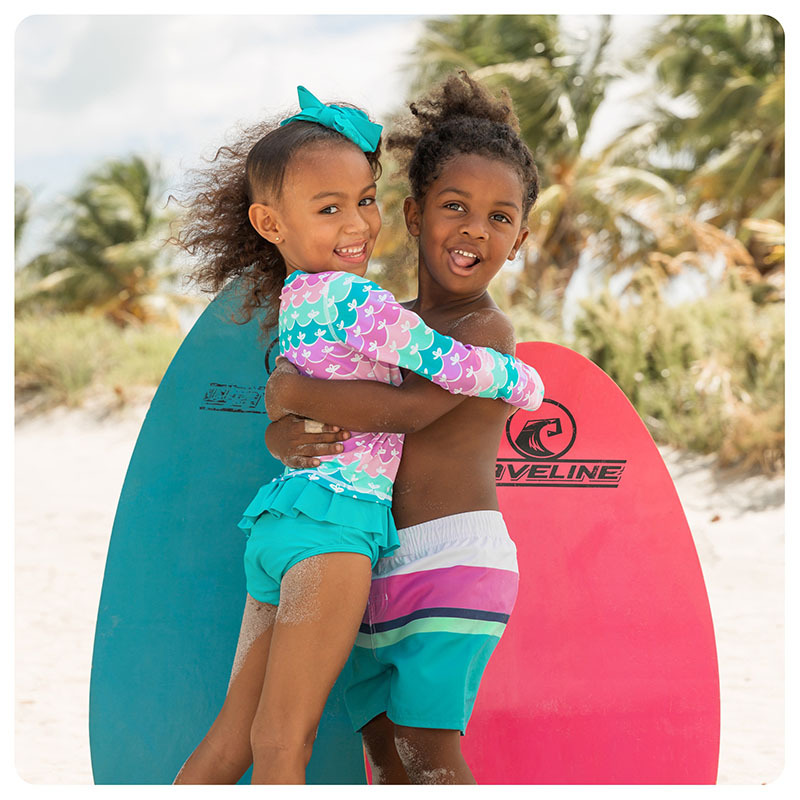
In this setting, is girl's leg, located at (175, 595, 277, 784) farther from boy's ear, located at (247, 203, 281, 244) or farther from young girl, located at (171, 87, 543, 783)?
boy's ear, located at (247, 203, 281, 244)

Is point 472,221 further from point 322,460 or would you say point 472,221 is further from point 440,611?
point 440,611

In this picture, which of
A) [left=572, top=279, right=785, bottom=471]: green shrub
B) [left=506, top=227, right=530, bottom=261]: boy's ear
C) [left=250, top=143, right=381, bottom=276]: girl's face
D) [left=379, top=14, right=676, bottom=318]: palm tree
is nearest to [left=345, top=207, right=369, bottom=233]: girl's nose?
[left=250, top=143, right=381, bottom=276]: girl's face

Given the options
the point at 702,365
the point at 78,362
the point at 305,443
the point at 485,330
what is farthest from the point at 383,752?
the point at 78,362

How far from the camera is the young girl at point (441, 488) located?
1.78m

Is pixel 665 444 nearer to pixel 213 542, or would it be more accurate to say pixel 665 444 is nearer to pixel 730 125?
pixel 213 542

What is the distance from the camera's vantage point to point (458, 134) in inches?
78.6

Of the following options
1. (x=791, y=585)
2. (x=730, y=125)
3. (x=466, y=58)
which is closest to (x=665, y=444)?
(x=791, y=585)

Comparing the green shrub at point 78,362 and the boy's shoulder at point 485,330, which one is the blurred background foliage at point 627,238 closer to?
the green shrub at point 78,362

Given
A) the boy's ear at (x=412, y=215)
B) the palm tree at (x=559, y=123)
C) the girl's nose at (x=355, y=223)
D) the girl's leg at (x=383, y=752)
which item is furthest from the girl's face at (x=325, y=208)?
the palm tree at (x=559, y=123)

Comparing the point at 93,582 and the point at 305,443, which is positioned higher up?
the point at 305,443

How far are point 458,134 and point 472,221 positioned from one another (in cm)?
23

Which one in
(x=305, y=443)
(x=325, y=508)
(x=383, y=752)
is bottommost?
(x=383, y=752)

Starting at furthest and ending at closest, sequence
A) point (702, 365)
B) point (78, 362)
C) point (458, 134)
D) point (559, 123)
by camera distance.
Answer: point (559, 123), point (78, 362), point (702, 365), point (458, 134)

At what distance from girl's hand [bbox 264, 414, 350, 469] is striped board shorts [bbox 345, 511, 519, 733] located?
24 cm
